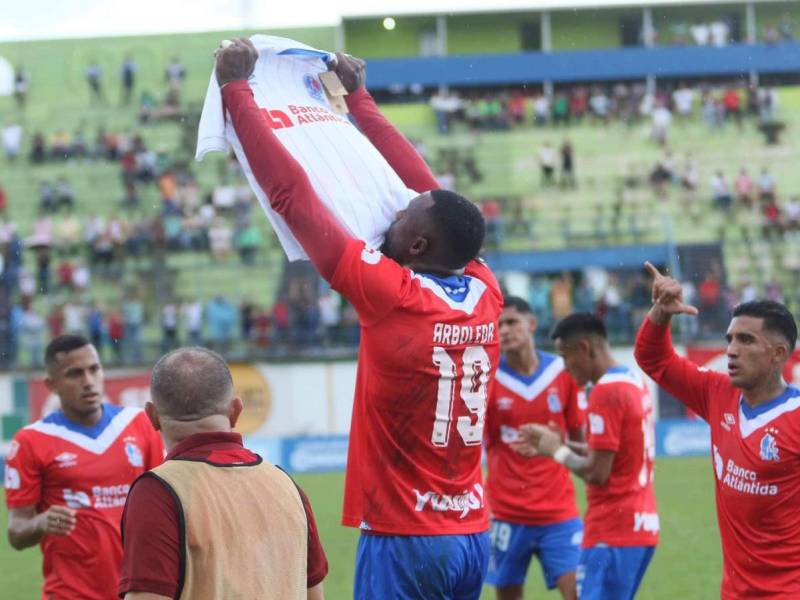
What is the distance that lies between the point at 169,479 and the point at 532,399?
17.9 ft

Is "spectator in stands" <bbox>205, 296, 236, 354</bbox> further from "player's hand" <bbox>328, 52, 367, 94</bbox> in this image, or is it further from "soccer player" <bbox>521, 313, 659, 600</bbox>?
"player's hand" <bbox>328, 52, 367, 94</bbox>

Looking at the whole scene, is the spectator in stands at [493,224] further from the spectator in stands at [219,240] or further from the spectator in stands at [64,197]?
the spectator in stands at [64,197]

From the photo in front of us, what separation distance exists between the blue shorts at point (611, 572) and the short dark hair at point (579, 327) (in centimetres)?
125

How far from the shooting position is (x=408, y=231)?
4.49 meters

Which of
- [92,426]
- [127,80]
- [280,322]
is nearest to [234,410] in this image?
[92,426]

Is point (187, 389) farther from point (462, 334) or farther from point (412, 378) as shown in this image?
point (462, 334)

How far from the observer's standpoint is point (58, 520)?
19.6ft

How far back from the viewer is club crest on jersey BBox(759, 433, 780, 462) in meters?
5.48

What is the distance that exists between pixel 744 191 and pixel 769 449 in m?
25.9

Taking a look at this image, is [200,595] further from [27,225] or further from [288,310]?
[27,225]

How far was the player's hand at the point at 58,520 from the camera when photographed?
595 cm

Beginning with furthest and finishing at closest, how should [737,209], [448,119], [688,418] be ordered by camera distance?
[448,119] → [737,209] → [688,418]

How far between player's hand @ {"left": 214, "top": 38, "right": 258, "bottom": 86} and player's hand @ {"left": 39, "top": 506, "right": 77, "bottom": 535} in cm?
251

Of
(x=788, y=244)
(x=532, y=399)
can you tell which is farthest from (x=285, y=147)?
(x=788, y=244)
